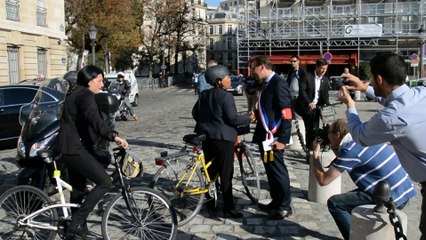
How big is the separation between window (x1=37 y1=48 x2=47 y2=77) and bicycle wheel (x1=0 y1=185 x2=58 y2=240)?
84.2 feet

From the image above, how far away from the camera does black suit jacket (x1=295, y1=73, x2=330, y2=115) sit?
30.0ft

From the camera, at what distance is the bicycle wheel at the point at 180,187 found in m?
5.69

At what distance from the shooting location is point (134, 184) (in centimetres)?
768

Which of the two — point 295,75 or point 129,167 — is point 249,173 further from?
point 295,75

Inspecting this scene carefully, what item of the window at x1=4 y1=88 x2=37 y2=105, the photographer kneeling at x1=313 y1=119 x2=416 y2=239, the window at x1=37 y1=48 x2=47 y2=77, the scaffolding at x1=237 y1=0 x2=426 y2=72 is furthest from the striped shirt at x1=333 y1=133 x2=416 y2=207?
the scaffolding at x1=237 y1=0 x2=426 y2=72

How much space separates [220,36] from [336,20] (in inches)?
2557

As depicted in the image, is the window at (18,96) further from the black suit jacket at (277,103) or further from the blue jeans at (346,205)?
the blue jeans at (346,205)

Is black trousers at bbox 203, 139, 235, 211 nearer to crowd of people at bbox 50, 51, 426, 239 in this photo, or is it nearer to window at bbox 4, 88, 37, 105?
crowd of people at bbox 50, 51, 426, 239

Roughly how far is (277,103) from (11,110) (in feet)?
29.0

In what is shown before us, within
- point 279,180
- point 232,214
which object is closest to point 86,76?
point 232,214

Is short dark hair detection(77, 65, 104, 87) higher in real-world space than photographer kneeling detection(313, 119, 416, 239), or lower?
higher

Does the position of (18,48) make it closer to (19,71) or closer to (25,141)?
(19,71)

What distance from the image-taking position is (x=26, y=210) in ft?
16.1

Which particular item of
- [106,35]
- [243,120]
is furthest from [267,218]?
[106,35]
